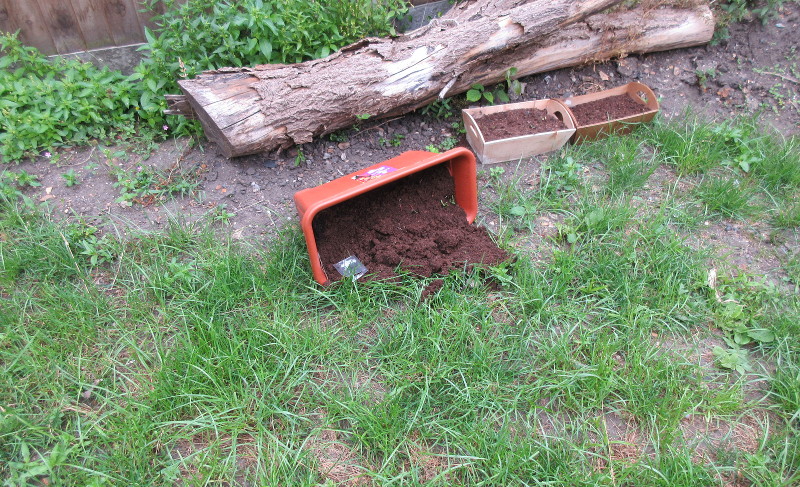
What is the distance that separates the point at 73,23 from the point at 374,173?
264cm

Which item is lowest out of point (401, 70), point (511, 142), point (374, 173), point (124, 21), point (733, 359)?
point (733, 359)

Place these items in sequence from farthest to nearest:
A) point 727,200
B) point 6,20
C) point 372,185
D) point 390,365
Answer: point 6,20 < point 727,200 < point 372,185 < point 390,365

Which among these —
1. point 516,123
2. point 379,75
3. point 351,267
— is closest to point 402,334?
point 351,267

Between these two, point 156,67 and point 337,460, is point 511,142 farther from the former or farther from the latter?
point 156,67

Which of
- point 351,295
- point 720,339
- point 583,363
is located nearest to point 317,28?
point 351,295

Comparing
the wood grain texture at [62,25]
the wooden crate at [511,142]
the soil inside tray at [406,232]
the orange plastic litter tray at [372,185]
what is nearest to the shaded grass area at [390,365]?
the soil inside tray at [406,232]

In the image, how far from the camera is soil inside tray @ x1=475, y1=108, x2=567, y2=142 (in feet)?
11.0

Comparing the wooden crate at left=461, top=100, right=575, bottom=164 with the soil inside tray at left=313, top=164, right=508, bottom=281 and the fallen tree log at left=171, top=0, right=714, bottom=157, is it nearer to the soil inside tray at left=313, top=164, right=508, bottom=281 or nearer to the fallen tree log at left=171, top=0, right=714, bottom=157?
the fallen tree log at left=171, top=0, right=714, bottom=157

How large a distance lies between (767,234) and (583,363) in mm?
1585

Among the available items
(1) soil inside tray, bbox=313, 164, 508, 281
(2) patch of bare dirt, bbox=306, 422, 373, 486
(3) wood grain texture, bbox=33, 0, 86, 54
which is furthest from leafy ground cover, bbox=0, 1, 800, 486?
(3) wood grain texture, bbox=33, 0, 86, 54

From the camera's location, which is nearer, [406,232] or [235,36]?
[406,232]

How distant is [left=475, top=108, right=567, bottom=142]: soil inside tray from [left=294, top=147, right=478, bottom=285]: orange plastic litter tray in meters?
0.64

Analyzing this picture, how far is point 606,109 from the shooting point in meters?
3.66

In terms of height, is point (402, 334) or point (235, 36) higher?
point (235, 36)
